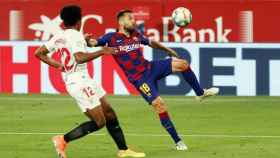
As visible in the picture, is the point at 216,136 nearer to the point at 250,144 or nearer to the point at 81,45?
the point at 250,144

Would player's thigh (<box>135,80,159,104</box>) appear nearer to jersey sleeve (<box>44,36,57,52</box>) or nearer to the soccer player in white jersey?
the soccer player in white jersey

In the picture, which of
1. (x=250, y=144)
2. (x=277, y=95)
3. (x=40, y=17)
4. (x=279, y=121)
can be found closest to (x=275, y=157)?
(x=250, y=144)

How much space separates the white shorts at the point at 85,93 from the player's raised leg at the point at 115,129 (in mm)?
309

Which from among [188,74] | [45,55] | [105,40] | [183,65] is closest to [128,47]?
[105,40]

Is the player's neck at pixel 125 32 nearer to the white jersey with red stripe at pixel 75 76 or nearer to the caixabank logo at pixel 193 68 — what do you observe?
the white jersey with red stripe at pixel 75 76

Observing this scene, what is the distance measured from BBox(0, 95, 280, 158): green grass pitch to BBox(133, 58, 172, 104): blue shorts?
0.80 m

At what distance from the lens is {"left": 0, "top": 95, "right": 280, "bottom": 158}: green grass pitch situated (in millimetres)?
12938

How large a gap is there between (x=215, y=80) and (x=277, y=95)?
1.53 m

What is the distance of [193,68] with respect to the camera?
72.5 ft

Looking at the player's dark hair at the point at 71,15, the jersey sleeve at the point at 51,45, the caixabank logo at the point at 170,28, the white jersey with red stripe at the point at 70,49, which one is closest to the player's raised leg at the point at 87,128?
the white jersey with red stripe at the point at 70,49

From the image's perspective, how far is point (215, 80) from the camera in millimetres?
21922

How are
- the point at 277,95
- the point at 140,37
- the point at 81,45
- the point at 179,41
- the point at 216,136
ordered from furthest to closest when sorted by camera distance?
the point at 179,41, the point at 277,95, the point at 216,136, the point at 140,37, the point at 81,45

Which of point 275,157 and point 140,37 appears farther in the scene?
point 140,37

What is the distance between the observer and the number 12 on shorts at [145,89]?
13031mm
